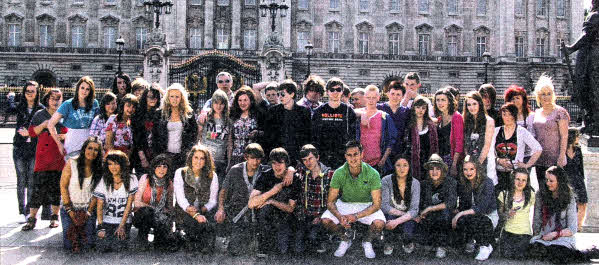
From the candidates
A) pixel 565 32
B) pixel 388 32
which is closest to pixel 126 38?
pixel 388 32

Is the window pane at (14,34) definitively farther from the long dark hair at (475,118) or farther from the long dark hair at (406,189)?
the long dark hair at (475,118)

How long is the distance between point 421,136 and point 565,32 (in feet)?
150

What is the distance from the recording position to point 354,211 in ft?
22.9

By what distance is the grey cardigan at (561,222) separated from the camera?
6.65m

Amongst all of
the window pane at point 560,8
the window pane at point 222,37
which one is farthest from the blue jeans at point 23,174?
the window pane at point 560,8

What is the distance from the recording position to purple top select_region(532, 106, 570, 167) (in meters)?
7.35

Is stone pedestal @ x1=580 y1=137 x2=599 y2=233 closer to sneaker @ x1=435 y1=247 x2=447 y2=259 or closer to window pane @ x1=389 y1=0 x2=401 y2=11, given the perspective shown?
sneaker @ x1=435 y1=247 x2=447 y2=259

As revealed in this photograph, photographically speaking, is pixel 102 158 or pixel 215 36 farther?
A: pixel 215 36

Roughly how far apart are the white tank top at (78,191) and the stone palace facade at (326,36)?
1346 inches

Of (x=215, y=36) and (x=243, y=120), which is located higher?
(x=215, y=36)

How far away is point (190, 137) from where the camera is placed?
25.2ft

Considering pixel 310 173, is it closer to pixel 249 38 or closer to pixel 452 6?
pixel 249 38

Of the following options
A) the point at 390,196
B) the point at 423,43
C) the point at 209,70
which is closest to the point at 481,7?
Answer: the point at 423,43

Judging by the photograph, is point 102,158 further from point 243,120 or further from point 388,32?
point 388,32
